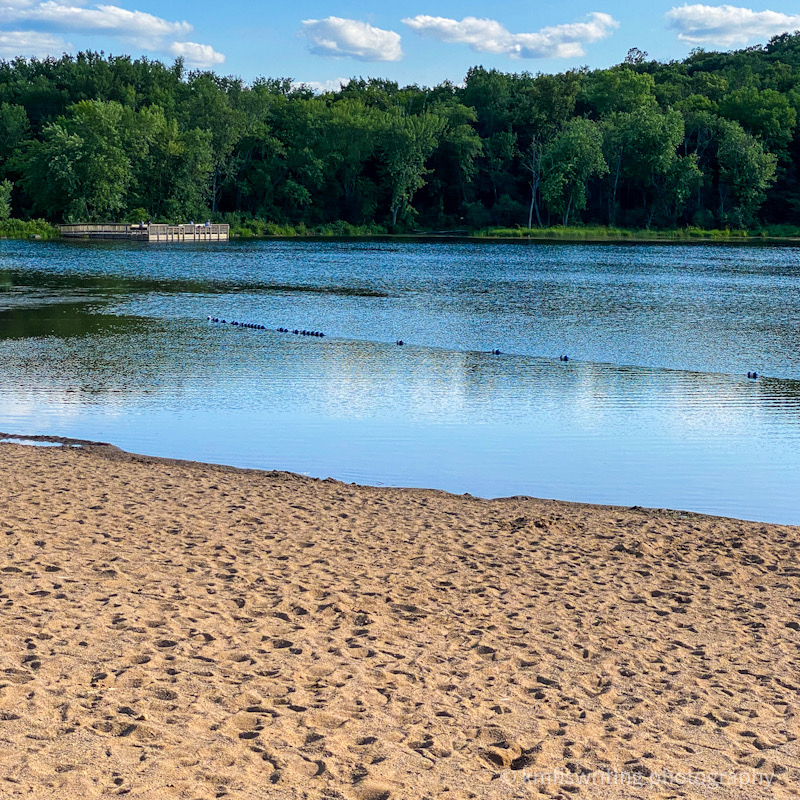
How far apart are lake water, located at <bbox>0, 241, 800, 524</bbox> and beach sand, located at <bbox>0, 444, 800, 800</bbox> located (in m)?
2.70

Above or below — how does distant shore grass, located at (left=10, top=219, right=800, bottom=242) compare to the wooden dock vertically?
above

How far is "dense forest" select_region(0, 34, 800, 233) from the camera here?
105250mm

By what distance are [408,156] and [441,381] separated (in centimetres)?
9342

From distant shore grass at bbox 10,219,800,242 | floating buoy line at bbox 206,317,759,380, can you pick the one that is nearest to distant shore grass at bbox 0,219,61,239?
distant shore grass at bbox 10,219,800,242

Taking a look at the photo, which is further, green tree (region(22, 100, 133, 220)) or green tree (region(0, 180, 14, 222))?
→ green tree (region(22, 100, 133, 220))

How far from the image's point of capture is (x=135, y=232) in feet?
309

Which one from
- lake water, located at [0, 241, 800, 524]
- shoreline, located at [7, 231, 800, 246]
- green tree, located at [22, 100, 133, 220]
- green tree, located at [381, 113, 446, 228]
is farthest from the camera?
green tree, located at [381, 113, 446, 228]

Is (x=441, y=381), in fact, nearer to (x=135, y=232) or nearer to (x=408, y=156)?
(x=135, y=232)

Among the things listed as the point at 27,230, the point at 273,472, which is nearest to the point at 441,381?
the point at 273,472

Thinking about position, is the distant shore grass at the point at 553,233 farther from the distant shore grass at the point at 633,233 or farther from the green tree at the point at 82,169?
the green tree at the point at 82,169

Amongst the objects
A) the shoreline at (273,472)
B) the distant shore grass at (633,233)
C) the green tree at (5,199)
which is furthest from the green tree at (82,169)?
the shoreline at (273,472)

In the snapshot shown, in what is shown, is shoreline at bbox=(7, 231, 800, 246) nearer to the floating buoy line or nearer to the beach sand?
the floating buoy line

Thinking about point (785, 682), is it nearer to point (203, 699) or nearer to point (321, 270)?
point (203, 699)

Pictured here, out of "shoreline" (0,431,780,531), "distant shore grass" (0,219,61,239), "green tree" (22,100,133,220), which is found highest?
"green tree" (22,100,133,220)
